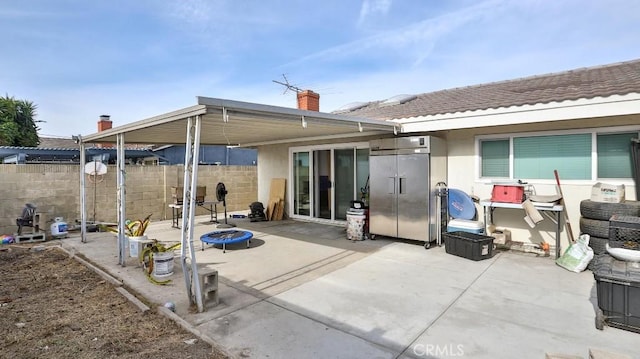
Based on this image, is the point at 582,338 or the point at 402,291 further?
the point at 402,291

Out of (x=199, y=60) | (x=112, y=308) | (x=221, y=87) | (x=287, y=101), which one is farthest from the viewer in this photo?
(x=221, y=87)

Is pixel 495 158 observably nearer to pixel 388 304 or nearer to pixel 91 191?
pixel 388 304

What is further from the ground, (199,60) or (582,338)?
(199,60)

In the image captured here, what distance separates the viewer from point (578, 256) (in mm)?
4805

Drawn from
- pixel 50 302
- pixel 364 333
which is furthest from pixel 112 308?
pixel 364 333

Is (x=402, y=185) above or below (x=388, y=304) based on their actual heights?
above

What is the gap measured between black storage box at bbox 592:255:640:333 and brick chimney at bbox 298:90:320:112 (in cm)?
764

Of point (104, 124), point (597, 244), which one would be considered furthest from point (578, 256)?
point (104, 124)

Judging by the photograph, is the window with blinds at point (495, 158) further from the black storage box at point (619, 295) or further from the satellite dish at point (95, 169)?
the satellite dish at point (95, 169)

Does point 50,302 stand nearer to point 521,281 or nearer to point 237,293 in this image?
point 237,293

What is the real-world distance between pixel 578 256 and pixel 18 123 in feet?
81.0

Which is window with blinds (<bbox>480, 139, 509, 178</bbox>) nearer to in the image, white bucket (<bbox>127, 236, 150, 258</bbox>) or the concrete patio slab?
the concrete patio slab

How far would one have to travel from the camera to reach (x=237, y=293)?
4102 millimetres

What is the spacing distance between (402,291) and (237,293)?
2.06 meters
